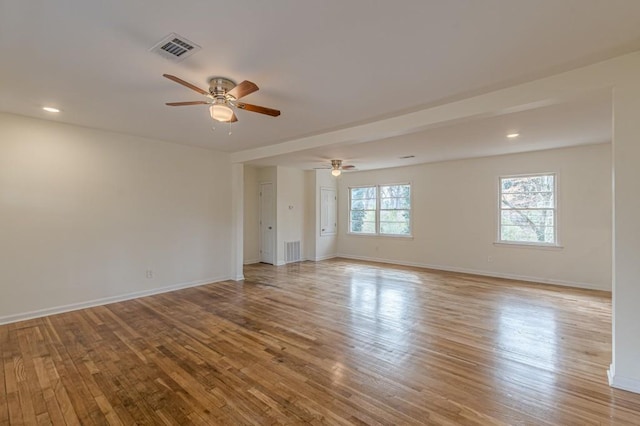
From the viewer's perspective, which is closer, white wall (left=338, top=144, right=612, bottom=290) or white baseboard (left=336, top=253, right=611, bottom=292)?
white wall (left=338, top=144, right=612, bottom=290)

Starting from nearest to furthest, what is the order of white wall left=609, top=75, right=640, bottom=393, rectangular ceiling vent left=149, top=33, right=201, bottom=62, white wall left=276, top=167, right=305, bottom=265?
rectangular ceiling vent left=149, top=33, right=201, bottom=62 < white wall left=609, top=75, right=640, bottom=393 < white wall left=276, top=167, right=305, bottom=265

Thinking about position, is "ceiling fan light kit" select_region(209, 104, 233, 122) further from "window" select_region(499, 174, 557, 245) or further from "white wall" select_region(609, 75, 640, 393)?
"window" select_region(499, 174, 557, 245)

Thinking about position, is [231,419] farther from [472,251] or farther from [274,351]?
[472,251]

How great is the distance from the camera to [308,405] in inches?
82.4

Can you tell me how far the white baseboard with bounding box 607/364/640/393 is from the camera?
223 cm

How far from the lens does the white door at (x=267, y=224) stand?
7531mm

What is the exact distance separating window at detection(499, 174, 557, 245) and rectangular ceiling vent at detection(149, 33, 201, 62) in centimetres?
633

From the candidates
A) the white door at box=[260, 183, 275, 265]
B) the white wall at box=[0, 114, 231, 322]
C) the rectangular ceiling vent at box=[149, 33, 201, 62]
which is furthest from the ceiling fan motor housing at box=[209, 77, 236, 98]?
the white door at box=[260, 183, 275, 265]

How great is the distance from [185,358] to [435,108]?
370 cm

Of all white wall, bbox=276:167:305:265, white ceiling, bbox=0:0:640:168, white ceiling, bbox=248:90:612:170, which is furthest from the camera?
white wall, bbox=276:167:305:265

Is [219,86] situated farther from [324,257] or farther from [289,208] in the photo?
[324,257]

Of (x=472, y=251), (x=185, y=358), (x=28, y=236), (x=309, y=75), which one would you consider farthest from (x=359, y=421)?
(x=472, y=251)

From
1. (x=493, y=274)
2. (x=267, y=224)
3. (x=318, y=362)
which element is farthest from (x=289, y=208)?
(x=318, y=362)

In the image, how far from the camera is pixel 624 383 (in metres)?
2.27
